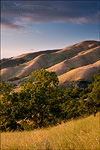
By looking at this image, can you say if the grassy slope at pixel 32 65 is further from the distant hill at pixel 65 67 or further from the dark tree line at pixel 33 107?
the dark tree line at pixel 33 107

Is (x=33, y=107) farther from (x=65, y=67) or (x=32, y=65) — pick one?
(x=32, y=65)

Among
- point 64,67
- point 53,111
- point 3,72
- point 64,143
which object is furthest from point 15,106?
point 3,72

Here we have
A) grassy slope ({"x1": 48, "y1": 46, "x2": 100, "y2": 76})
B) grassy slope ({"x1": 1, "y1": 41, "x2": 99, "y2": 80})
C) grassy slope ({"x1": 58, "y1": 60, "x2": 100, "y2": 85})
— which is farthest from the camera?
grassy slope ({"x1": 1, "y1": 41, "x2": 99, "y2": 80})

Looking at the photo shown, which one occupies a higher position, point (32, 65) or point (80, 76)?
point (80, 76)

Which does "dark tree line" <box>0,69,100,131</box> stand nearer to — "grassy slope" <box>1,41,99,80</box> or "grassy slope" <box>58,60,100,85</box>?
"grassy slope" <box>58,60,100,85</box>

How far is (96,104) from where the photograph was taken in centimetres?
2442

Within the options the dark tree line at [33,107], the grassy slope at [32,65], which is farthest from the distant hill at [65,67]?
the dark tree line at [33,107]

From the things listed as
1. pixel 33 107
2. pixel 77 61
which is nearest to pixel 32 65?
pixel 77 61

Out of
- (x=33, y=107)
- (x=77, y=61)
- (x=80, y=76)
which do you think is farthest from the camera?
(x=77, y=61)

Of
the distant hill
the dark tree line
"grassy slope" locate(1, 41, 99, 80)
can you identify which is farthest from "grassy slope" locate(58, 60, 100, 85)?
"grassy slope" locate(1, 41, 99, 80)

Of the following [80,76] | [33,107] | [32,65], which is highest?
[33,107]

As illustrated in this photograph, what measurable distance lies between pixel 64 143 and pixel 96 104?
70.8ft

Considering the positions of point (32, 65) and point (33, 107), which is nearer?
point (33, 107)

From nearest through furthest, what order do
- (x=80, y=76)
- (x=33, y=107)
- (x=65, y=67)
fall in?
(x=33, y=107) → (x=80, y=76) → (x=65, y=67)
